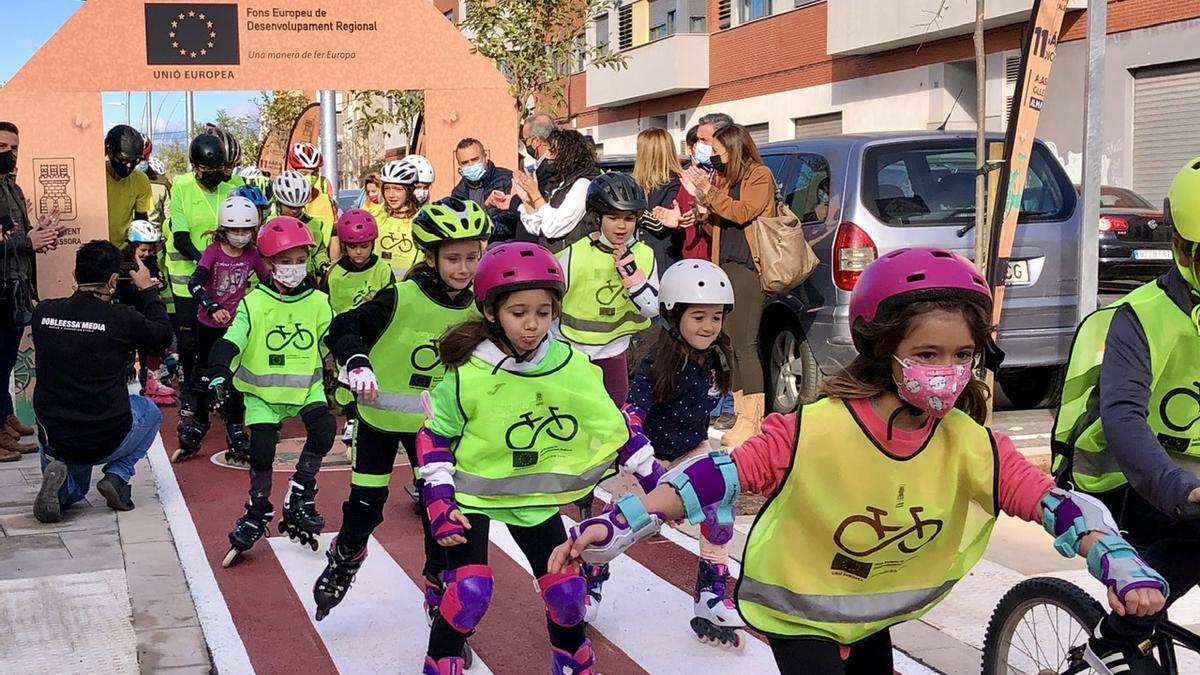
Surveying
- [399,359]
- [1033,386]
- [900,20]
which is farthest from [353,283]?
[900,20]

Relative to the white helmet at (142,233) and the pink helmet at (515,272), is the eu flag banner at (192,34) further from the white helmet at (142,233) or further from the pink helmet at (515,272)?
the pink helmet at (515,272)

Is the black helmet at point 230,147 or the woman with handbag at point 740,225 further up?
the black helmet at point 230,147

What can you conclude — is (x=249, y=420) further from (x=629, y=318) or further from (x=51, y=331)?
(x=629, y=318)

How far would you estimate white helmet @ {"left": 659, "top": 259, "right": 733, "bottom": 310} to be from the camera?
5773 millimetres

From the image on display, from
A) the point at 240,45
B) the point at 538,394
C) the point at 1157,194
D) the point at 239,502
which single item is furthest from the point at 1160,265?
the point at 538,394

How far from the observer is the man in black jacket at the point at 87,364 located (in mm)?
7945

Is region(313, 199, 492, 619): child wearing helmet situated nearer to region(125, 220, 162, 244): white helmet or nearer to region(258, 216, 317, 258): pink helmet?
region(258, 216, 317, 258): pink helmet

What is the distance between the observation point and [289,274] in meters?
7.50

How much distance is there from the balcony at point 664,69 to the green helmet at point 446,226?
3355 cm

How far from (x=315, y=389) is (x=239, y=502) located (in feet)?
4.65

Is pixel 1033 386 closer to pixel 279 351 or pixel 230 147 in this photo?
pixel 279 351

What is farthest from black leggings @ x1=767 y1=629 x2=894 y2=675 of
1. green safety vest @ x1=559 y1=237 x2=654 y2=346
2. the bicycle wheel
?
green safety vest @ x1=559 y1=237 x2=654 y2=346

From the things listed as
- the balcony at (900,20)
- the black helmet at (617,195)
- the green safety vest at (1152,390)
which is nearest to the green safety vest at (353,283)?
the black helmet at (617,195)

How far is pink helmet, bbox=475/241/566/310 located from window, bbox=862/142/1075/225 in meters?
5.03
